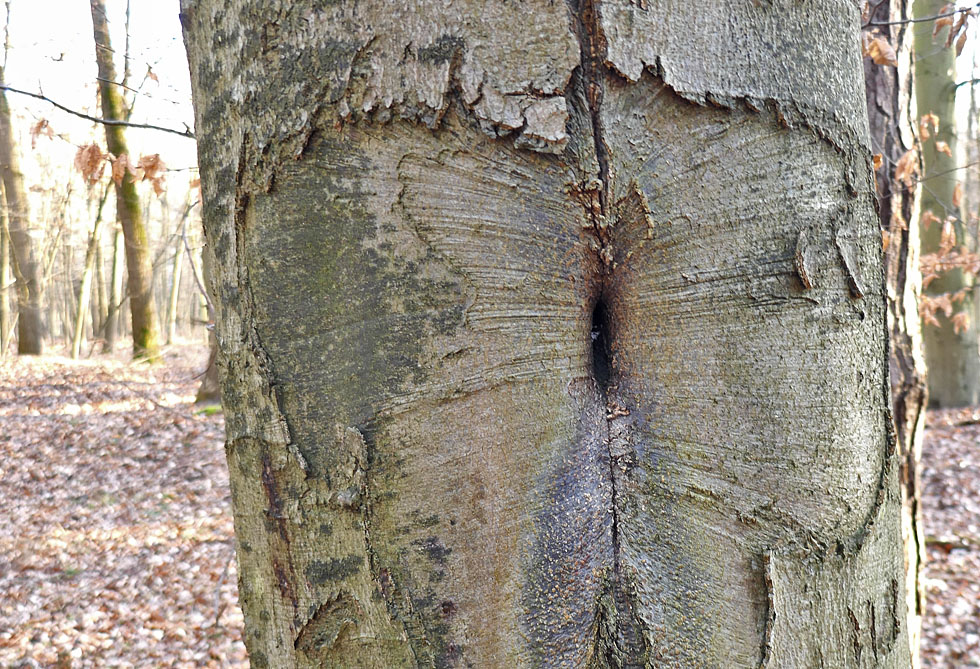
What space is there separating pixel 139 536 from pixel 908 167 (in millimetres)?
6388

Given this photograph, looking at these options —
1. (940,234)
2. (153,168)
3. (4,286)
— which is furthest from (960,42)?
(4,286)

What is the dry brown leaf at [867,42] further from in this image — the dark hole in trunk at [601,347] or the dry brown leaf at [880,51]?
the dark hole in trunk at [601,347]

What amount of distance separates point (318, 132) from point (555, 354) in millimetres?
365

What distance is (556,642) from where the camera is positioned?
2.51 ft

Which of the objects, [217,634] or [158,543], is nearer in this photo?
[217,634]

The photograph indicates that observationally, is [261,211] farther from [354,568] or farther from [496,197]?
[354,568]

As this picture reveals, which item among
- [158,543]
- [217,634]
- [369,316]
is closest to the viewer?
[369,316]

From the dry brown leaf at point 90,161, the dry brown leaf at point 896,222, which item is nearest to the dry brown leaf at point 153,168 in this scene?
the dry brown leaf at point 90,161

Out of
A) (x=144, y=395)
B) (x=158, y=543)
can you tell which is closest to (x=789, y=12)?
(x=158, y=543)

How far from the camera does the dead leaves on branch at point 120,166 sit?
266cm

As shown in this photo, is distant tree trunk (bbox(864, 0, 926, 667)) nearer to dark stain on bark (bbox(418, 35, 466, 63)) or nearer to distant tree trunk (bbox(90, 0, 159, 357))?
dark stain on bark (bbox(418, 35, 466, 63))

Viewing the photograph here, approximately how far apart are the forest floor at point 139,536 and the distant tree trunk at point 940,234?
0.54 metres

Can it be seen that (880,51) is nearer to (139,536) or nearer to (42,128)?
(42,128)

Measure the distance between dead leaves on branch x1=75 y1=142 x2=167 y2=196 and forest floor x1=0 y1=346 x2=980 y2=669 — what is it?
0.93 m
